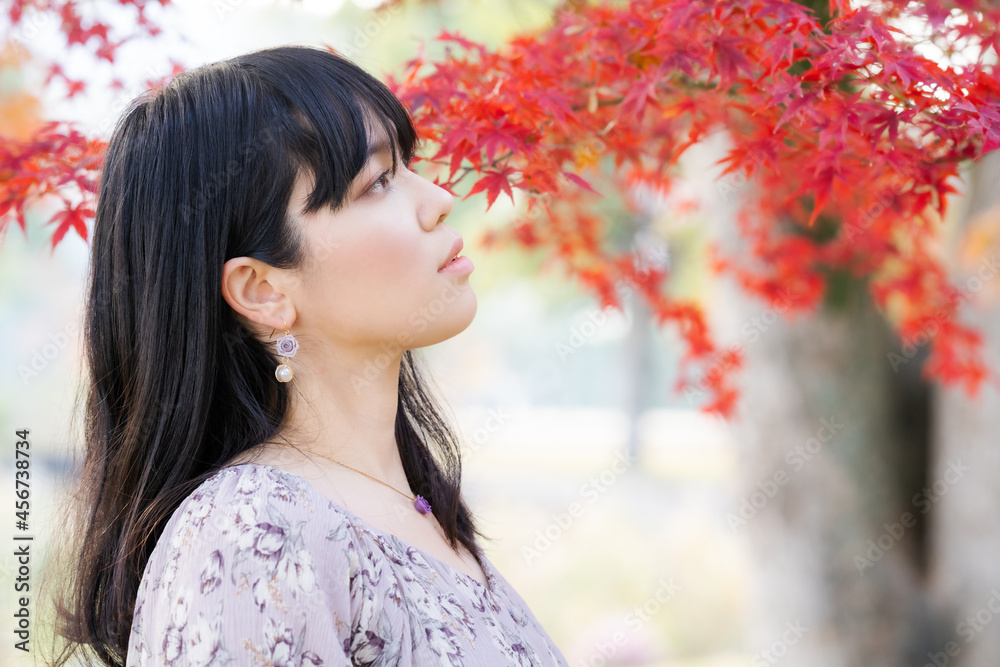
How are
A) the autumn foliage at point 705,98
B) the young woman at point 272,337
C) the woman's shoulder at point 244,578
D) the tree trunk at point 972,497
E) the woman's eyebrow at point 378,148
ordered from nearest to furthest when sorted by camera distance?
the woman's shoulder at point 244,578
the young woman at point 272,337
the woman's eyebrow at point 378,148
the autumn foliage at point 705,98
the tree trunk at point 972,497

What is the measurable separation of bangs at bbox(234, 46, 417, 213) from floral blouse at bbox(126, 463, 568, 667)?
0.41m

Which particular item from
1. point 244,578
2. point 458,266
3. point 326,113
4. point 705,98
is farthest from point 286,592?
point 705,98

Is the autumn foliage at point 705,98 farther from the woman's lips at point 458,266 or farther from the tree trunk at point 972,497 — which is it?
the tree trunk at point 972,497

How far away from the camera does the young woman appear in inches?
A: 39.3

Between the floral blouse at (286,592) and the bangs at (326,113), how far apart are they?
412 mm

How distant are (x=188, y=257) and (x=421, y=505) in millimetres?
544

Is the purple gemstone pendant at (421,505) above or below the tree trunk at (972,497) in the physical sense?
above

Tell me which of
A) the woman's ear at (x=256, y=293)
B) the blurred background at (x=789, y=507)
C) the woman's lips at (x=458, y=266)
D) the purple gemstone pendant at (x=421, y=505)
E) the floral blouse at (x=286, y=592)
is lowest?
the blurred background at (x=789, y=507)

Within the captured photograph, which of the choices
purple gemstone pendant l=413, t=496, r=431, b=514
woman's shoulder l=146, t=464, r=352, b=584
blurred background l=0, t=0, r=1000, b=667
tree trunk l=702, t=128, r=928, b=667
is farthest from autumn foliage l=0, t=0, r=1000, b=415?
tree trunk l=702, t=128, r=928, b=667

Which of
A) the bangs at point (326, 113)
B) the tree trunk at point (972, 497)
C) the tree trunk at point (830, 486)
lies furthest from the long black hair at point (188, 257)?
the tree trunk at point (972, 497)

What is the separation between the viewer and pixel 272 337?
1170 millimetres

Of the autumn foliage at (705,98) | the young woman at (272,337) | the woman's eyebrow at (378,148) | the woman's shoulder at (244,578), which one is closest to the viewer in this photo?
the woman's shoulder at (244,578)

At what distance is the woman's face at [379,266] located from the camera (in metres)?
1.10

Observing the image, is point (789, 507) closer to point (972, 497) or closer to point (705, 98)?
point (972, 497)
